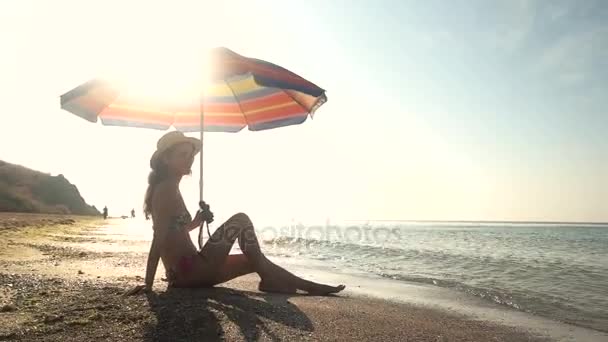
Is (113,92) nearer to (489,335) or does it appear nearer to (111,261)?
(111,261)

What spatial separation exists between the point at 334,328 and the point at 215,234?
1.92 meters

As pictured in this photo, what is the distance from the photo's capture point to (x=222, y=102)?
800 centimetres

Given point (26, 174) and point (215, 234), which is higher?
point (26, 174)

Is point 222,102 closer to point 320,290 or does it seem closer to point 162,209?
point 162,209

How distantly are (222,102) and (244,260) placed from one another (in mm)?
3736

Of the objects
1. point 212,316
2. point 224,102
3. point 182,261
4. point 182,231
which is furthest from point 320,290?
point 224,102

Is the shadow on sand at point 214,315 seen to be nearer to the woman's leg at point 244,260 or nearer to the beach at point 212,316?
the beach at point 212,316

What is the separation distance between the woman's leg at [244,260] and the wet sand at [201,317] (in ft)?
0.81

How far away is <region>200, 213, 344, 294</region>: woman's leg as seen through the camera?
16.4 feet

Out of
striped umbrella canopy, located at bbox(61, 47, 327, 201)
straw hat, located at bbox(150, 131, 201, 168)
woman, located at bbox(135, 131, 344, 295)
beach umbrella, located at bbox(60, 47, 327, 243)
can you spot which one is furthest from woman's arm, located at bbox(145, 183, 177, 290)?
striped umbrella canopy, located at bbox(61, 47, 327, 201)

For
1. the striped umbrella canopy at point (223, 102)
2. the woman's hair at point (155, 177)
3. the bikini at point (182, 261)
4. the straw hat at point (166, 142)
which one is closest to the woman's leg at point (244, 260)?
the bikini at point (182, 261)

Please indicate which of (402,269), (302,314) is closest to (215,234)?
(302,314)

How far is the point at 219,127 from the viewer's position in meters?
8.73

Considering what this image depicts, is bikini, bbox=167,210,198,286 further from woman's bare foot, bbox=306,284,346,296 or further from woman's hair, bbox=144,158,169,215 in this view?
woman's bare foot, bbox=306,284,346,296
